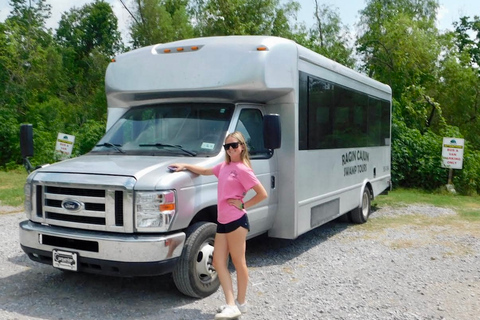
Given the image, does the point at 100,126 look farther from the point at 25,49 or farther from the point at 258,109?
the point at 258,109

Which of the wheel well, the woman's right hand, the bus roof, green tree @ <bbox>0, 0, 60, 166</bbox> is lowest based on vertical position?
the wheel well

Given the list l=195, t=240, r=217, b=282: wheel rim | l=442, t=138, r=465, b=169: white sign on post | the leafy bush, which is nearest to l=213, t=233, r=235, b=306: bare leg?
l=195, t=240, r=217, b=282: wheel rim

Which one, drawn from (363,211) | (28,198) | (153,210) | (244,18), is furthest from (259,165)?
(244,18)

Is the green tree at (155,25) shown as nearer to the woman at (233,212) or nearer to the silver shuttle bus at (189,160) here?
the silver shuttle bus at (189,160)

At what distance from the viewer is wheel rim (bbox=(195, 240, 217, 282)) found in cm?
532

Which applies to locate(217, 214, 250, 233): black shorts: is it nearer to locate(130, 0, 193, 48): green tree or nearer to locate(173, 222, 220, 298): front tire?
locate(173, 222, 220, 298): front tire

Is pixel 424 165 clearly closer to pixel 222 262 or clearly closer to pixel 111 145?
pixel 111 145

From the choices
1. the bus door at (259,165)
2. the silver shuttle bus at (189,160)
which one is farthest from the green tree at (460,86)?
the bus door at (259,165)

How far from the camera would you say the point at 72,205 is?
506 cm

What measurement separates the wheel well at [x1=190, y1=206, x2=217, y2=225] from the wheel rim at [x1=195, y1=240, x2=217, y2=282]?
0.97 ft

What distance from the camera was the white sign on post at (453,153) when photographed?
15.9m

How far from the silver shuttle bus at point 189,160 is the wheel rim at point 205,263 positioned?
1 centimetres

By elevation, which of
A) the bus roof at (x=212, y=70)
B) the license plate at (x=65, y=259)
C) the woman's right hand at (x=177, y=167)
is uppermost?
the bus roof at (x=212, y=70)

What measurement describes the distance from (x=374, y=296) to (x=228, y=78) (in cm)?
304
